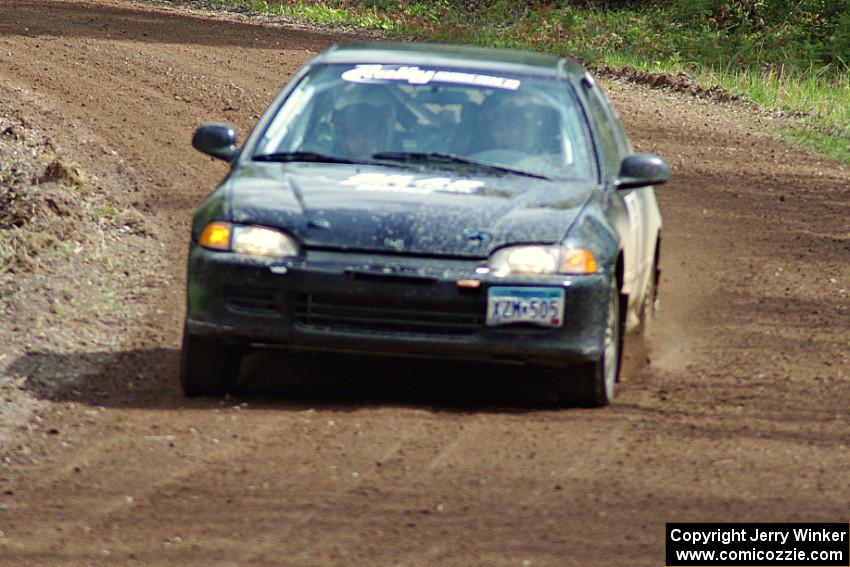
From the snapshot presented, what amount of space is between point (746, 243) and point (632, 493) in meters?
6.30

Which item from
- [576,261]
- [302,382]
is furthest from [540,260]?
[302,382]

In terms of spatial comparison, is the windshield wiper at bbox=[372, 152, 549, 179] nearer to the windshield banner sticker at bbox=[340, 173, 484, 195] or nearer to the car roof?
Result: the windshield banner sticker at bbox=[340, 173, 484, 195]

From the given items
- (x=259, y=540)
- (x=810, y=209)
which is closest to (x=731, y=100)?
(x=810, y=209)

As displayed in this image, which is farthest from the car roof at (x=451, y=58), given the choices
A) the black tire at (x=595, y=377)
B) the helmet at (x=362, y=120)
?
the black tire at (x=595, y=377)

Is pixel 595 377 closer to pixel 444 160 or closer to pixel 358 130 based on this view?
pixel 444 160

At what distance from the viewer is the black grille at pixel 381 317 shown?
6.48m

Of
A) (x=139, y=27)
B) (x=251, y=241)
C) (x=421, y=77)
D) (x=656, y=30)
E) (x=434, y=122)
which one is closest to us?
(x=251, y=241)

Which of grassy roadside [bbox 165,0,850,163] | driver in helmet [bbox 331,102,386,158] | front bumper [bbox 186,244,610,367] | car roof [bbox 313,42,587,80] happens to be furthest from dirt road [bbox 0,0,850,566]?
grassy roadside [bbox 165,0,850,163]

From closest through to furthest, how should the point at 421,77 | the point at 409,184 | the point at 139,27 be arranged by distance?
the point at 409,184
the point at 421,77
the point at 139,27

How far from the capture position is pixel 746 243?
1155 cm

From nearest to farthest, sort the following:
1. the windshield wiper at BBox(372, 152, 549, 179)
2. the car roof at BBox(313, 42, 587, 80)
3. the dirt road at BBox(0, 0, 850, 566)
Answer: the dirt road at BBox(0, 0, 850, 566) < the windshield wiper at BBox(372, 152, 549, 179) < the car roof at BBox(313, 42, 587, 80)

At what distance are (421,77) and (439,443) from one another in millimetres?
2176

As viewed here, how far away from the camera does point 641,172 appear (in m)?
7.28

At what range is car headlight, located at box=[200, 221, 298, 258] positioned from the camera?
6527 mm
